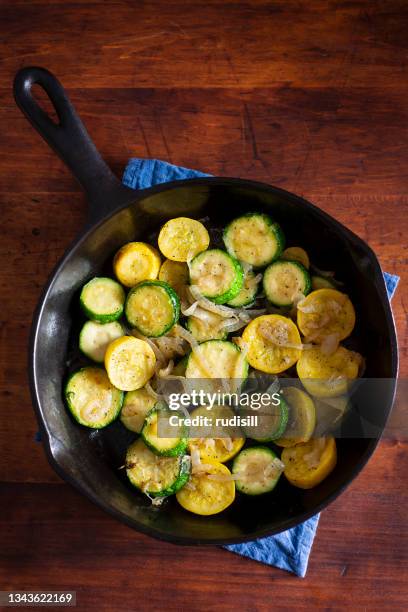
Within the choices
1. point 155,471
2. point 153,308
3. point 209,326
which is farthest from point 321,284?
point 155,471

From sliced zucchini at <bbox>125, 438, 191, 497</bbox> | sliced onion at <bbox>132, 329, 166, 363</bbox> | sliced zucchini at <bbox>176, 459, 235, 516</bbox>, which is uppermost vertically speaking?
sliced onion at <bbox>132, 329, 166, 363</bbox>

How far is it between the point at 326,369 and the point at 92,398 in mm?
680

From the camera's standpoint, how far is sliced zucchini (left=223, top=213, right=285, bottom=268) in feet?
6.57

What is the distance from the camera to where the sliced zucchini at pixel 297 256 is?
204 cm

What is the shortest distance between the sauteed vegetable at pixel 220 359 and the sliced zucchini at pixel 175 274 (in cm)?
3

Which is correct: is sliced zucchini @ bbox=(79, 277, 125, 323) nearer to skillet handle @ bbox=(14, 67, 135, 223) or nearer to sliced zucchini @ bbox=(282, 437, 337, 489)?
skillet handle @ bbox=(14, 67, 135, 223)

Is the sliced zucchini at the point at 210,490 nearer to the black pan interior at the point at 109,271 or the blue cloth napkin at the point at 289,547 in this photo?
the black pan interior at the point at 109,271

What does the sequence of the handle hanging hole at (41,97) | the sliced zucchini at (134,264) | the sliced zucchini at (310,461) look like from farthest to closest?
1. the handle hanging hole at (41,97)
2. the sliced zucchini at (134,264)
3. the sliced zucchini at (310,461)

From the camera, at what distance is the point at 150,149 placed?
217 centimetres

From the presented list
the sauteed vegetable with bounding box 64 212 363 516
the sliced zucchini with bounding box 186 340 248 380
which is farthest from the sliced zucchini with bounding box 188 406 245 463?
the sliced zucchini with bounding box 186 340 248 380

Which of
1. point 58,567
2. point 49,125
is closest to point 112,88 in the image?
point 49,125

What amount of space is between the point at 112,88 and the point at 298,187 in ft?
2.21

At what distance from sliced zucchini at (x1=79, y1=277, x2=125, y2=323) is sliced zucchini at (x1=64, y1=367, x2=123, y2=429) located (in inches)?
6.6

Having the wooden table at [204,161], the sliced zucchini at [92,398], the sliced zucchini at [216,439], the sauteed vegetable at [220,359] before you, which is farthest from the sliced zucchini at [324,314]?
the sliced zucchini at [92,398]
